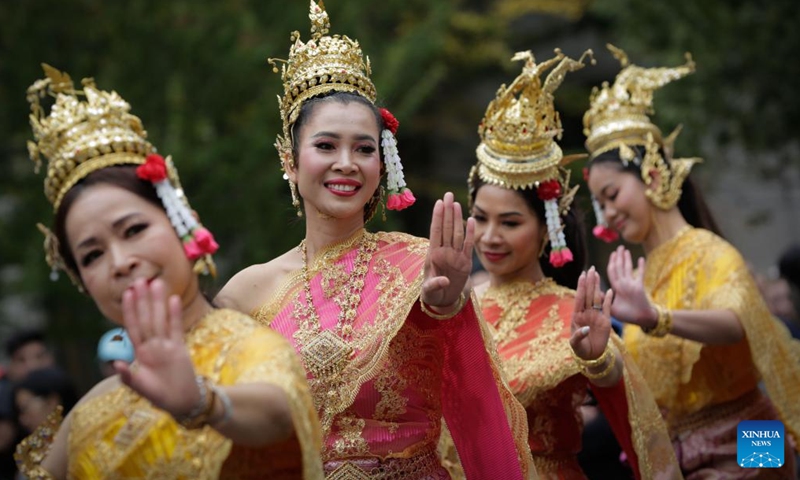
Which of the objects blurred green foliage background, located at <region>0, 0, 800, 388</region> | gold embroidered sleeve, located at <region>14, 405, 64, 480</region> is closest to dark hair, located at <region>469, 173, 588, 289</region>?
gold embroidered sleeve, located at <region>14, 405, 64, 480</region>

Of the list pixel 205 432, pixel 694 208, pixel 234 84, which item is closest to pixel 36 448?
pixel 205 432

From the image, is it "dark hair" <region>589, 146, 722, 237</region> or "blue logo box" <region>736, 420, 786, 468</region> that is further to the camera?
"dark hair" <region>589, 146, 722, 237</region>

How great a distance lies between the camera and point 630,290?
5047 millimetres

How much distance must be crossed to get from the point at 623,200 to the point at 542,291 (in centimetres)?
97

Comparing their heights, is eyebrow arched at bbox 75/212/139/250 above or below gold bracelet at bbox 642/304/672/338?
below

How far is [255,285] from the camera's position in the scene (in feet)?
13.8

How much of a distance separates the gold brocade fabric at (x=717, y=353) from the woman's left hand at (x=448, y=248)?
218 centimetres

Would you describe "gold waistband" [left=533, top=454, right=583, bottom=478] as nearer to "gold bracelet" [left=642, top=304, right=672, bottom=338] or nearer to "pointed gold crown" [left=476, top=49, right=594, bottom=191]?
"gold bracelet" [left=642, top=304, right=672, bottom=338]

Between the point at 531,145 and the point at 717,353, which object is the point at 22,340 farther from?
the point at 717,353

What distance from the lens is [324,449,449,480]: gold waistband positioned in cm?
388

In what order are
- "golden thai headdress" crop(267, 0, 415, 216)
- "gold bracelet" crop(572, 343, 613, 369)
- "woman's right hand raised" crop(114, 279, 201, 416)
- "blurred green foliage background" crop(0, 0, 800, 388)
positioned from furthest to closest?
1. "blurred green foliage background" crop(0, 0, 800, 388)
2. "gold bracelet" crop(572, 343, 613, 369)
3. "golden thai headdress" crop(267, 0, 415, 216)
4. "woman's right hand raised" crop(114, 279, 201, 416)

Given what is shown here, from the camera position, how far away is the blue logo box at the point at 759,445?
546cm

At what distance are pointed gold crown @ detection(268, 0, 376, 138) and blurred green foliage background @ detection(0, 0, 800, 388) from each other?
17.7 ft

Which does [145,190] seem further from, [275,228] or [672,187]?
[275,228]
